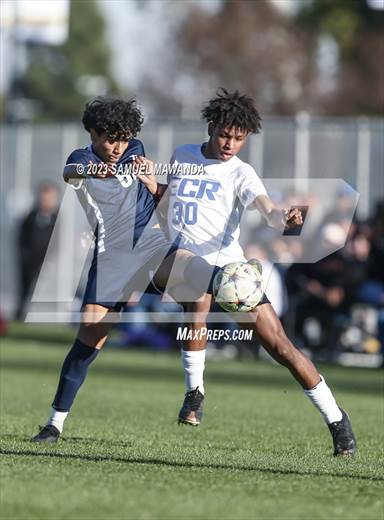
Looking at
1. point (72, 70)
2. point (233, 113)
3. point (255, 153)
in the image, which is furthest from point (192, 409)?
point (72, 70)

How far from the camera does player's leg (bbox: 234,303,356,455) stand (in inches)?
329

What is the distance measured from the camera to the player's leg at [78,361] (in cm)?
883

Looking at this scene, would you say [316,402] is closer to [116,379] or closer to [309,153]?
[116,379]

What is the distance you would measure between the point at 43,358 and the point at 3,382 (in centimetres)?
377

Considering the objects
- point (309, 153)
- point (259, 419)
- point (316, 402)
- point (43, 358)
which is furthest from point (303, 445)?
point (309, 153)

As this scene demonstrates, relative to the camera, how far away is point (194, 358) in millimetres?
9148

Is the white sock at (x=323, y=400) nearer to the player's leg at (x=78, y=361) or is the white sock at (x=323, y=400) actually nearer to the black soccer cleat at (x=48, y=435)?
the player's leg at (x=78, y=361)

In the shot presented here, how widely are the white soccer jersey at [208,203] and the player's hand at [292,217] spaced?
0.66 meters

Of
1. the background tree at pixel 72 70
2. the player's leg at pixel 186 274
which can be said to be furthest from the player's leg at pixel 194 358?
the background tree at pixel 72 70

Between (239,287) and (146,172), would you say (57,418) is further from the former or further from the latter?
(146,172)

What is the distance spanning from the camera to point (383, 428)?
10.7 metres

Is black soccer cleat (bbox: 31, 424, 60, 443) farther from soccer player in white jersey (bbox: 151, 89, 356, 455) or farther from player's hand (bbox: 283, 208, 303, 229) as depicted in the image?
player's hand (bbox: 283, 208, 303, 229)

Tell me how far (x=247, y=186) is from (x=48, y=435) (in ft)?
7.12

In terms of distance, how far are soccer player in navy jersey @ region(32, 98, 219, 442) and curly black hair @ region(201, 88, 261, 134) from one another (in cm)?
49
